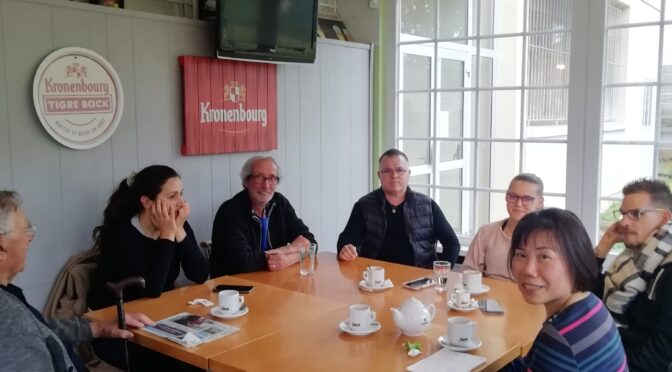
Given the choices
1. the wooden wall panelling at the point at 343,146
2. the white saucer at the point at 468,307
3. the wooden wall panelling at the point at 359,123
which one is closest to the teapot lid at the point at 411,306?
the white saucer at the point at 468,307

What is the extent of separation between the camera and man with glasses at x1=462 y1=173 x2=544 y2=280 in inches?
110

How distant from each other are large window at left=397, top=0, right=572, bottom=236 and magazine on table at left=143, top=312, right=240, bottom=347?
2518mm

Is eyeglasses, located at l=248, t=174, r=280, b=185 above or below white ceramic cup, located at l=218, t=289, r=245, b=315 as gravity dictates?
above

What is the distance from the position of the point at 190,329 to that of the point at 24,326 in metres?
0.51

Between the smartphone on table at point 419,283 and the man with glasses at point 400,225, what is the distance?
0.74 meters

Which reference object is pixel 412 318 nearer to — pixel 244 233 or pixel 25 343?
pixel 25 343

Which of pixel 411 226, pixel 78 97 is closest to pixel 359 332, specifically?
pixel 411 226

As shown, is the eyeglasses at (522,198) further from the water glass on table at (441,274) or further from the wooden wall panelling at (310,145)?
the wooden wall panelling at (310,145)

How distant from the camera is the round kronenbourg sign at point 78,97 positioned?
8.61ft

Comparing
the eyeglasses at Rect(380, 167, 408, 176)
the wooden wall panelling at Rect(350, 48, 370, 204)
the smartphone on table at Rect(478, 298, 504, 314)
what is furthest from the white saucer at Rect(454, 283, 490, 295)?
the wooden wall panelling at Rect(350, 48, 370, 204)

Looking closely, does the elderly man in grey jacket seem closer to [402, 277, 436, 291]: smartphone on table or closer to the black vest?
[402, 277, 436, 291]: smartphone on table

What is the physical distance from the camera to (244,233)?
9.92 feet

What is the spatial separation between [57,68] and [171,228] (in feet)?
2.88

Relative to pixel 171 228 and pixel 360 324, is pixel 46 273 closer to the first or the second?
pixel 171 228
